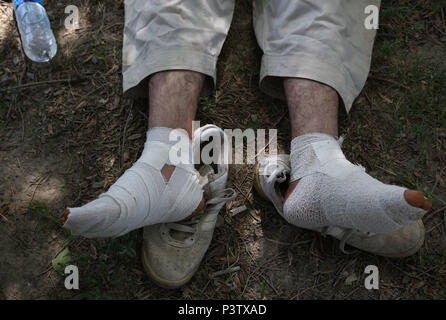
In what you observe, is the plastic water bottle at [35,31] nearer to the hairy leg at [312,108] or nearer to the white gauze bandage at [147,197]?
the white gauze bandage at [147,197]

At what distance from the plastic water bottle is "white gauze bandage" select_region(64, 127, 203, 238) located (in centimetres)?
105

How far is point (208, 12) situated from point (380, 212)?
47.8 inches

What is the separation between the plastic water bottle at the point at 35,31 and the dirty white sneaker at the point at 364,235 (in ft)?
4.82

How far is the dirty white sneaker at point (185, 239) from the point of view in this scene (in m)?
1.63

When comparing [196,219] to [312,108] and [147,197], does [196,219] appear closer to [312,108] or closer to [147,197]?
[147,197]

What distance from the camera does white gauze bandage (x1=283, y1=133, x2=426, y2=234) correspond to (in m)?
1.22

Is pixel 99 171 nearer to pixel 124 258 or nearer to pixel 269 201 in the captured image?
pixel 124 258

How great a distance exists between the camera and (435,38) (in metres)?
2.12

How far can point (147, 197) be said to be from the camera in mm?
1349

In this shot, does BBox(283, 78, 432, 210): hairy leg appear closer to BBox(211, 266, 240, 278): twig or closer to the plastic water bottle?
BBox(211, 266, 240, 278): twig

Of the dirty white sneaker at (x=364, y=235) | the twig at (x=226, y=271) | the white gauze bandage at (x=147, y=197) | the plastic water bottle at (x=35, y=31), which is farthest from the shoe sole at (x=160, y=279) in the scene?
the plastic water bottle at (x=35, y=31)

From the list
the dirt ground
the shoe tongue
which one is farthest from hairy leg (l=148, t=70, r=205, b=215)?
the dirt ground
